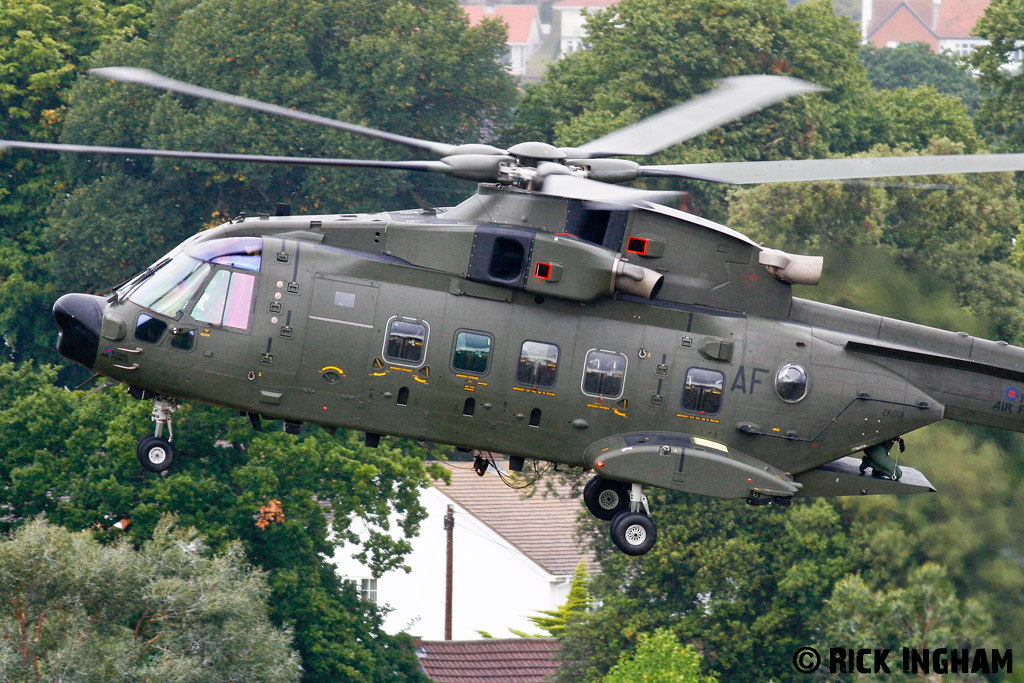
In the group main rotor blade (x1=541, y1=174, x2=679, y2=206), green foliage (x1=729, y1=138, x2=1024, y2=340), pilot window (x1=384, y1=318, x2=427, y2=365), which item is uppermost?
main rotor blade (x1=541, y1=174, x2=679, y2=206)

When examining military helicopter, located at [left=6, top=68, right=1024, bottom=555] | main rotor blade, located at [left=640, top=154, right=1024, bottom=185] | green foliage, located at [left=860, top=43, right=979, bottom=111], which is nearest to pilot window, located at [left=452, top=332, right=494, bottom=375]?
military helicopter, located at [left=6, top=68, right=1024, bottom=555]

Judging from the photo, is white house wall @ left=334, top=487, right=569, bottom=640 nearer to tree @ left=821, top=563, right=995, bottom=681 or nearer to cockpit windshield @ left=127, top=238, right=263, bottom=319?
tree @ left=821, top=563, right=995, bottom=681

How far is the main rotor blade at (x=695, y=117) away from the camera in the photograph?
21125 millimetres

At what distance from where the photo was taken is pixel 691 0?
64.0 metres

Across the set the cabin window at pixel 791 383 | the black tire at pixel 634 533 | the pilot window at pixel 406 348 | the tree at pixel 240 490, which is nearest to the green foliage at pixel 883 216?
the tree at pixel 240 490

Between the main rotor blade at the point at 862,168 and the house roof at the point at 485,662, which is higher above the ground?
the main rotor blade at the point at 862,168

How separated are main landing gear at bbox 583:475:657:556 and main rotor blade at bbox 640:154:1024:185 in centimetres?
487

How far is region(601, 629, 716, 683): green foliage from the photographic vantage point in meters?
38.8

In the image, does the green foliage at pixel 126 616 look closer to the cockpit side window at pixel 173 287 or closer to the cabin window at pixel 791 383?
the cockpit side window at pixel 173 287

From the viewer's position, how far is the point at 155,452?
22.5 meters

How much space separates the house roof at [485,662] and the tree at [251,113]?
18606 millimetres

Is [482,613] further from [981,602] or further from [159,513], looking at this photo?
[981,602]

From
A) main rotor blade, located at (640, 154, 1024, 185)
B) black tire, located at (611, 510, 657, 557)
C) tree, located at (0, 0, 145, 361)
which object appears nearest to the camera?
main rotor blade, located at (640, 154, 1024, 185)

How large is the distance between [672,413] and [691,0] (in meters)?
44.8
